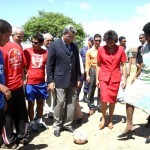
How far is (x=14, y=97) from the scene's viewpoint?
5758 mm

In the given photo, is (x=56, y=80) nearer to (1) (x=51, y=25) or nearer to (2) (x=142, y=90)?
(2) (x=142, y=90)

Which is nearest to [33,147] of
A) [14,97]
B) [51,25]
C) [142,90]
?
[14,97]

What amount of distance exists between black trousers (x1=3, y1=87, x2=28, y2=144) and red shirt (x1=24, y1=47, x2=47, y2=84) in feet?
2.72

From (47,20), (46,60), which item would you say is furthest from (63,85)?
(47,20)

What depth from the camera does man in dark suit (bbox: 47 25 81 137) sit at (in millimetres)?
6422

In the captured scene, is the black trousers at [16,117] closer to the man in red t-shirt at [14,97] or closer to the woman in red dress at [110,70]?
the man in red t-shirt at [14,97]

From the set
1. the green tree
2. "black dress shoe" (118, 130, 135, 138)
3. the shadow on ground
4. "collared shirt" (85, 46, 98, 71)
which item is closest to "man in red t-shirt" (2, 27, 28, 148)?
the shadow on ground

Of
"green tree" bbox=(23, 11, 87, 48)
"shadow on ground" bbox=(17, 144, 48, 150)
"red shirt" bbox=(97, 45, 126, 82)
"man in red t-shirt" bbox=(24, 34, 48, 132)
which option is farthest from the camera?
"green tree" bbox=(23, 11, 87, 48)

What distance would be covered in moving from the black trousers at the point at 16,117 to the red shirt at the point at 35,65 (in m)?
0.83

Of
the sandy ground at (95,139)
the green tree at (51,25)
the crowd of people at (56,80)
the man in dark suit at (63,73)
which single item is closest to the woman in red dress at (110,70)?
the crowd of people at (56,80)

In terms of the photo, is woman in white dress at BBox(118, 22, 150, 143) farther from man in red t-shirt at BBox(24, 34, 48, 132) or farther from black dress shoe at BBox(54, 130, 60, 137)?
man in red t-shirt at BBox(24, 34, 48, 132)

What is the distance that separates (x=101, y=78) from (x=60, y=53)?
127cm

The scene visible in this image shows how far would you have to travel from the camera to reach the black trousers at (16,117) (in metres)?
5.75

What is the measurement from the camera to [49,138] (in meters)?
6.48
